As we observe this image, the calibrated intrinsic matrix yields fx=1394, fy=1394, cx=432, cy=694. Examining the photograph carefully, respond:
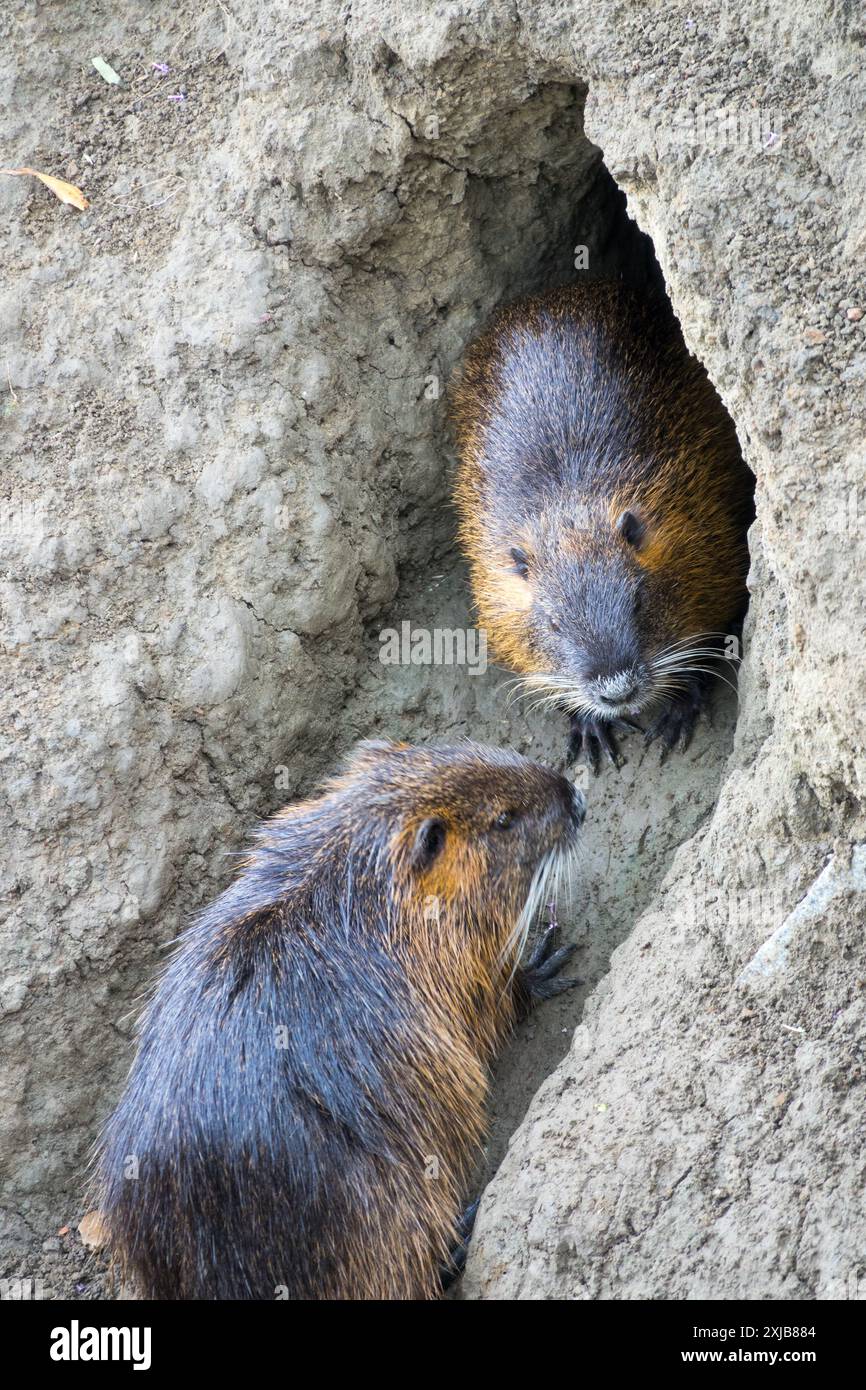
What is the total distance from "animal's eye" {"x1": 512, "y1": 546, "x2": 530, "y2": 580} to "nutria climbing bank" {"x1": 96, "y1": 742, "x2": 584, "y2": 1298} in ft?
2.89

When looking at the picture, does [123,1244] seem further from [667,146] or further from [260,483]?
[667,146]

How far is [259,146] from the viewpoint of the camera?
16.9ft

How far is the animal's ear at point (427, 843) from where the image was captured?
4.59 metres

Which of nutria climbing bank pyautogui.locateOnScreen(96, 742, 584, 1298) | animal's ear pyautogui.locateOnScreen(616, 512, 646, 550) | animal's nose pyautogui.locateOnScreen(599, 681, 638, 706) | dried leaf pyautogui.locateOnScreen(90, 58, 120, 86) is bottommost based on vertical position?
nutria climbing bank pyautogui.locateOnScreen(96, 742, 584, 1298)

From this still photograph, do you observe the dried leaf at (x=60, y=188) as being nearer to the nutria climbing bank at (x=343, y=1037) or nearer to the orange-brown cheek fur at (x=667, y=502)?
the orange-brown cheek fur at (x=667, y=502)

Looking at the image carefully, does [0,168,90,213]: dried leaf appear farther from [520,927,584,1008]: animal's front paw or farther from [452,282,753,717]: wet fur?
[520,927,584,1008]: animal's front paw

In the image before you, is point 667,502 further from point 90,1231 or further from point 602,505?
point 90,1231

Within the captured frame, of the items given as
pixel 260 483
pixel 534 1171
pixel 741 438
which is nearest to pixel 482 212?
pixel 260 483

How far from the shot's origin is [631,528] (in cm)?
531

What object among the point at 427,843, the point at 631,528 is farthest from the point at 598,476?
the point at 427,843

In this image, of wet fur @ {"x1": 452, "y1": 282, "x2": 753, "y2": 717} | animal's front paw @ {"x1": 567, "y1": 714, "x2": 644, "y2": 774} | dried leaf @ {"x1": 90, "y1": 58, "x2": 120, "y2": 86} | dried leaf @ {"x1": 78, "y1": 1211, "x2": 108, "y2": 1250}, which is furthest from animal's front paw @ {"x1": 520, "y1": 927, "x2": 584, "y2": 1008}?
dried leaf @ {"x1": 90, "y1": 58, "x2": 120, "y2": 86}

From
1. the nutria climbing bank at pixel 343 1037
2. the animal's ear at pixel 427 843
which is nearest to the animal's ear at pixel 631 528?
the nutria climbing bank at pixel 343 1037

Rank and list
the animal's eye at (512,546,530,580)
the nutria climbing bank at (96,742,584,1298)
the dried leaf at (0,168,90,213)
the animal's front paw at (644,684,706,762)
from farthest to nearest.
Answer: the animal's eye at (512,546,530,580)
the animal's front paw at (644,684,706,762)
the dried leaf at (0,168,90,213)
the nutria climbing bank at (96,742,584,1298)

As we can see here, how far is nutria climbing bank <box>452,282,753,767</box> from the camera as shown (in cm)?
527
